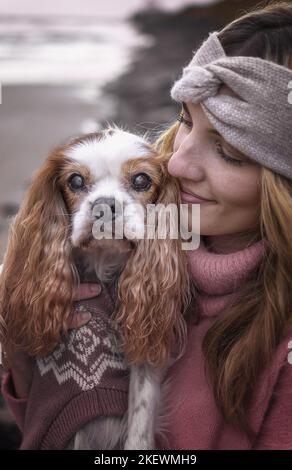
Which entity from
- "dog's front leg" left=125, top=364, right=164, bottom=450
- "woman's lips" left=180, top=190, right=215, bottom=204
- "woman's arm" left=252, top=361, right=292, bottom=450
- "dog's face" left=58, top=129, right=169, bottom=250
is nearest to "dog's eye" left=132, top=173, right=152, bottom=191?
"dog's face" left=58, top=129, right=169, bottom=250

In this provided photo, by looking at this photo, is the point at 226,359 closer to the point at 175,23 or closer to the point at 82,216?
the point at 82,216

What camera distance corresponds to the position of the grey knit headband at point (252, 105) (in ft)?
5.75

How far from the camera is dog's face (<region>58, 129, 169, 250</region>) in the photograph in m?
1.82

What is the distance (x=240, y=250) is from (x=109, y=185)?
0.44 meters

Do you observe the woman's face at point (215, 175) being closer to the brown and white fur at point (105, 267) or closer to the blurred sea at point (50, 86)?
the brown and white fur at point (105, 267)

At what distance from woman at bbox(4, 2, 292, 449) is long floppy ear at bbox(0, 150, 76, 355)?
0.36m

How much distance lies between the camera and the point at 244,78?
69.2 inches

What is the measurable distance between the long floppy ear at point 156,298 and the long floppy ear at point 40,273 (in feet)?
0.57

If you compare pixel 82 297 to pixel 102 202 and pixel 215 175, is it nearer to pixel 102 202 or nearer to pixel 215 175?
pixel 102 202

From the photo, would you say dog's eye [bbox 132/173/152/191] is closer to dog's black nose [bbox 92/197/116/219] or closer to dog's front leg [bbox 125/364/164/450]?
dog's black nose [bbox 92/197/116/219]

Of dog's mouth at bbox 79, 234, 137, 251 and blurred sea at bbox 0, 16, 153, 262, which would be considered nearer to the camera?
dog's mouth at bbox 79, 234, 137, 251

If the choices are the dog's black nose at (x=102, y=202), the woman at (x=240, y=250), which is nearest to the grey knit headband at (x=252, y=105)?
the woman at (x=240, y=250)
